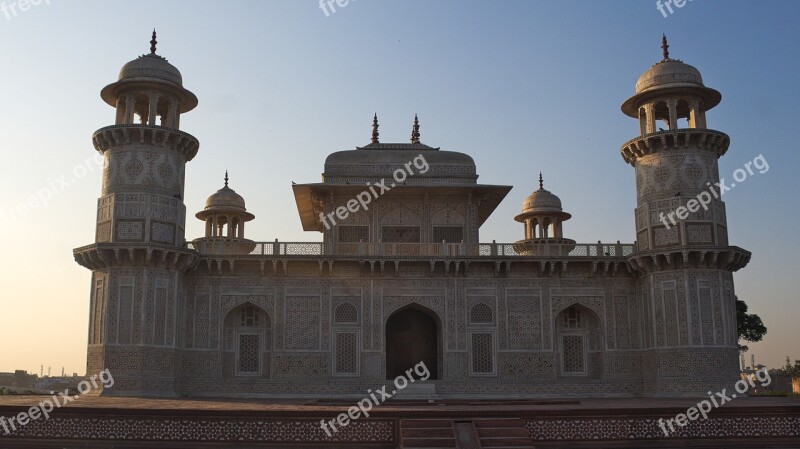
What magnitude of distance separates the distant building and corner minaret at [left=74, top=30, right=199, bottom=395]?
6 centimetres

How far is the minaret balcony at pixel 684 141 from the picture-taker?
23172mm

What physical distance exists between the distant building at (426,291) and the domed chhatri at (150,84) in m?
0.05

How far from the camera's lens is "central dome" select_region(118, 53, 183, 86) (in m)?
23.3

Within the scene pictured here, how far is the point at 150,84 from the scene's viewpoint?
23.3 m

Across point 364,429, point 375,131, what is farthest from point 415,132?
point 364,429

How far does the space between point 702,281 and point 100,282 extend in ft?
58.0

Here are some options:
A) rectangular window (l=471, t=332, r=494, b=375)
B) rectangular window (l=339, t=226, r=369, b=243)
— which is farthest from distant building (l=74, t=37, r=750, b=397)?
rectangular window (l=339, t=226, r=369, b=243)

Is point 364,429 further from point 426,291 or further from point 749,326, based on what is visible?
point 749,326

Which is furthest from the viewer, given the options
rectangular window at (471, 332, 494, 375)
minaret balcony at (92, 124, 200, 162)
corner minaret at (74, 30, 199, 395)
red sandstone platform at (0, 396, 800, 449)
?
rectangular window at (471, 332, 494, 375)

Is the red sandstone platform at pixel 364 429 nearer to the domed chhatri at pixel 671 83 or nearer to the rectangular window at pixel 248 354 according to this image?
the rectangular window at pixel 248 354

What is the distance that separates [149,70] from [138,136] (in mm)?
2123

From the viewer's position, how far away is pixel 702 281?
73.5 feet

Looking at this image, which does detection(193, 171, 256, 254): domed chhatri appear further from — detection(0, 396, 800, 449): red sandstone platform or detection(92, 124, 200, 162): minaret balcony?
detection(0, 396, 800, 449): red sandstone platform

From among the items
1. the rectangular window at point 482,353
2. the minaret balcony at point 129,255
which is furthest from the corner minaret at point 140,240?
the rectangular window at point 482,353
